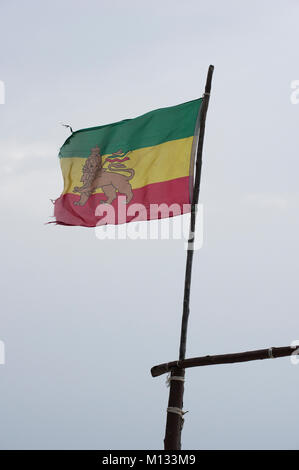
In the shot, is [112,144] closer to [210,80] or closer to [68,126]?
[68,126]

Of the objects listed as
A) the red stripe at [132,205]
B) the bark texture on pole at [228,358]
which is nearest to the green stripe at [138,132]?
the red stripe at [132,205]

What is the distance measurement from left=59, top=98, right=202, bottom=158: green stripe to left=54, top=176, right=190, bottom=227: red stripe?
0.98 meters

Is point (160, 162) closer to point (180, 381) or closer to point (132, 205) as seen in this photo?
point (132, 205)

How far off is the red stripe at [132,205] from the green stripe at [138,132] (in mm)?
975

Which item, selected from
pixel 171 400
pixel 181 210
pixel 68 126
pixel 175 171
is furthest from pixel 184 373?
pixel 68 126

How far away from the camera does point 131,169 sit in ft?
46.0

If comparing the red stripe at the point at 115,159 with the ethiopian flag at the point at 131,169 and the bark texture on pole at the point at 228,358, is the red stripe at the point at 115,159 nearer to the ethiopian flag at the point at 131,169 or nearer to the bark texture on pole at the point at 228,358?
the ethiopian flag at the point at 131,169

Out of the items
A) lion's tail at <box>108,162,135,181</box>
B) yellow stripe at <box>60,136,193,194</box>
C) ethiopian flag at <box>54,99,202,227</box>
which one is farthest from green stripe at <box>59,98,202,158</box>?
lion's tail at <box>108,162,135,181</box>

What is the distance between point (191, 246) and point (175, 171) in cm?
163

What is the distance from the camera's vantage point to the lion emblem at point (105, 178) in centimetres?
1399

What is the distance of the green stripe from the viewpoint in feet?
44.3

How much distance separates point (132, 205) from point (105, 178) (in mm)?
1083

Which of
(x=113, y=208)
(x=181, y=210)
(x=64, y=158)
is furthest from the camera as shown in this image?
(x=64, y=158)
